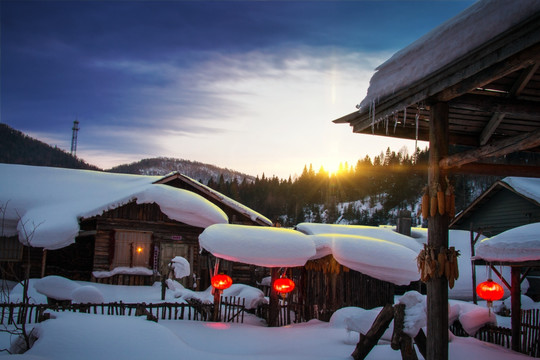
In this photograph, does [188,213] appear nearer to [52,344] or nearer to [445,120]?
[52,344]

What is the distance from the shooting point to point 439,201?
615cm

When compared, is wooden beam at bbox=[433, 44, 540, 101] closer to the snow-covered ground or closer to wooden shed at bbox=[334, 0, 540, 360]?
wooden shed at bbox=[334, 0, 540, 360]

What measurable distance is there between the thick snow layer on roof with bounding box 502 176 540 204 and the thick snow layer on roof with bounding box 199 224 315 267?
509 inches

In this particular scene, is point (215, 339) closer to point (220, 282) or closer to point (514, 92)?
point (220, 282)

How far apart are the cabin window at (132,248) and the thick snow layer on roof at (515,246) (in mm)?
16142

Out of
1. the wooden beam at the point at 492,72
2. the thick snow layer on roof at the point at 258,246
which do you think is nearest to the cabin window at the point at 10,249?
the thick snow layer on roof at the point at 258,246

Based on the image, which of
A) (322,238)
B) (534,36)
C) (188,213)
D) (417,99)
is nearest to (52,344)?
(417,99)

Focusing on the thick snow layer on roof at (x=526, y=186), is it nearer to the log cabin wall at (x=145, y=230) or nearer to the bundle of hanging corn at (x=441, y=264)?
the log cabin wall at (x=145, y=230)

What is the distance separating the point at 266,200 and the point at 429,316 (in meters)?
74.4

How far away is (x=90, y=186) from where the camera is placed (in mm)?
24938

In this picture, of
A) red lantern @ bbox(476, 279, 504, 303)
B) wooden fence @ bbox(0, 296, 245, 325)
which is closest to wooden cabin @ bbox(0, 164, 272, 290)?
wooden fence @ bbox(0, 296, 245, 325)

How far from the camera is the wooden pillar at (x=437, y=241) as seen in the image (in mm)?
6070

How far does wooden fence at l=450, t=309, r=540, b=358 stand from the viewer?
433 inches

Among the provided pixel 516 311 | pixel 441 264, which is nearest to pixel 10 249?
pixel 516 311
